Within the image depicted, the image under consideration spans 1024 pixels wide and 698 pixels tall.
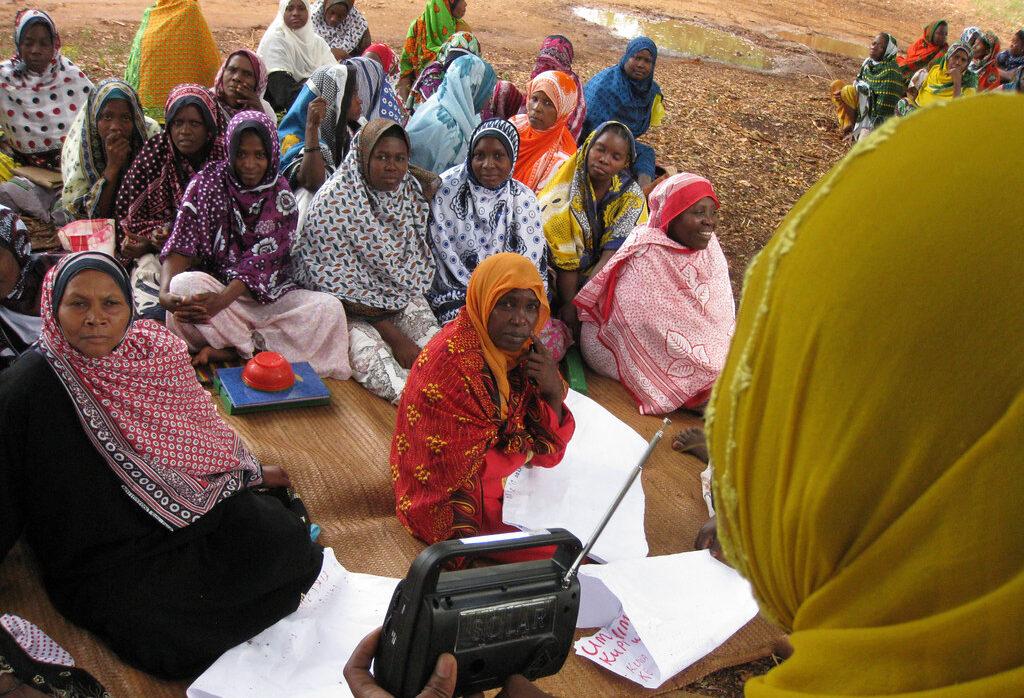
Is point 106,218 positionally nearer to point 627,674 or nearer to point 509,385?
point 509,385

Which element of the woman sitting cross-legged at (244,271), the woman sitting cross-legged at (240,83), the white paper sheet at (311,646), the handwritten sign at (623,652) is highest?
the woman sitting cross-legged at (240,83)

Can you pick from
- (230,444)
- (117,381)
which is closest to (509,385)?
(230,444)

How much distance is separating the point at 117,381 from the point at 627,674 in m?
1.63

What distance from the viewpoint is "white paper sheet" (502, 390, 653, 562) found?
9.66ft

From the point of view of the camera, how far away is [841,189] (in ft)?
2.17

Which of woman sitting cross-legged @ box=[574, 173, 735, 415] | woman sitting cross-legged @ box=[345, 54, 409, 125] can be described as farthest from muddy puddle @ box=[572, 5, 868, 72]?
woman sitting cross-legged @ box=[574, 173, 735, 415]

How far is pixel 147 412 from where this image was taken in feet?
7.16

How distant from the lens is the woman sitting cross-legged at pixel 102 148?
3865 mm

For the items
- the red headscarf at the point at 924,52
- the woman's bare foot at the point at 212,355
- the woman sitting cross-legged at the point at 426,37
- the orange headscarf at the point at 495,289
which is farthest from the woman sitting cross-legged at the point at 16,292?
the red headscarf at the point at 924,52

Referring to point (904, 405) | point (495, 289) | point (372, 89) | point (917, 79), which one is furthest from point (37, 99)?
point (917, 79)

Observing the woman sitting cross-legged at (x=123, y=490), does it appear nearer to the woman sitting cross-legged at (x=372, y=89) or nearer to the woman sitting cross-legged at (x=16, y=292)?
the woman sitting cross-legged at (x=16, y=292)

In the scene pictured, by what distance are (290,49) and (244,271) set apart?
2982mm

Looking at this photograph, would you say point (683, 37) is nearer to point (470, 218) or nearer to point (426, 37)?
point (426, 37)

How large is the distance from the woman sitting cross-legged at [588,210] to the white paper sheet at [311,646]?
7.50 feet
